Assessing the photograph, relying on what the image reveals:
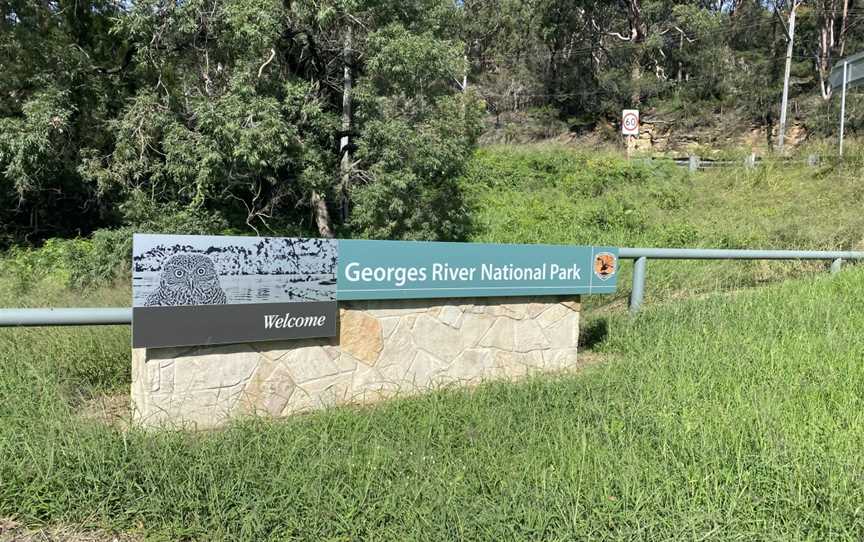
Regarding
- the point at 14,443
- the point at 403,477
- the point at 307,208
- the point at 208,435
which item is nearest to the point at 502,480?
the point at 403,477

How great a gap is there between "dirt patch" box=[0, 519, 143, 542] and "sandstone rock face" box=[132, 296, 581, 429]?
3.26 ft

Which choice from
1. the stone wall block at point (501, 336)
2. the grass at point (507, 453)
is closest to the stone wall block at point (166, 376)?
the grass at point (507, 453)

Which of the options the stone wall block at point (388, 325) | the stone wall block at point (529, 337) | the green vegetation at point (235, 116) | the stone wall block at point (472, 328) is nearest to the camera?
the stone wall block at point (388, 325)

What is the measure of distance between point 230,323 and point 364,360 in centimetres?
108

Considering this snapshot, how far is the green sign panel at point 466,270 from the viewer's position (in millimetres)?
4652

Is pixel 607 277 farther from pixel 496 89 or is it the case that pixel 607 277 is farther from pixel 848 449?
pixel 496 89

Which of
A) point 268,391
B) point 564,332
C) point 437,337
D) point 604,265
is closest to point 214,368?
point 268,391

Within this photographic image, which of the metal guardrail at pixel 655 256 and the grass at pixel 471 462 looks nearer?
the grass at pixel 471 462

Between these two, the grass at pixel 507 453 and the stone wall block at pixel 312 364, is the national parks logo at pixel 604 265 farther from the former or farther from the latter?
the stone wall block at pixel 312 364

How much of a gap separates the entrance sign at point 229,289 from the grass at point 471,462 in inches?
25.0

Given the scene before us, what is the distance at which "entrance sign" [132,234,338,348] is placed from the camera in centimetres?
388

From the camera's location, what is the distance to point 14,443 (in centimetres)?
328

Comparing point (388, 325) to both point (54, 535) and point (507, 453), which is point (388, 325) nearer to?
point (507, 453)

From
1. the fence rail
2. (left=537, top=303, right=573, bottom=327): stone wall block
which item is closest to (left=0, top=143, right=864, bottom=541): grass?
(left=537, top=303, right=573, bottom=327): stone wall block
